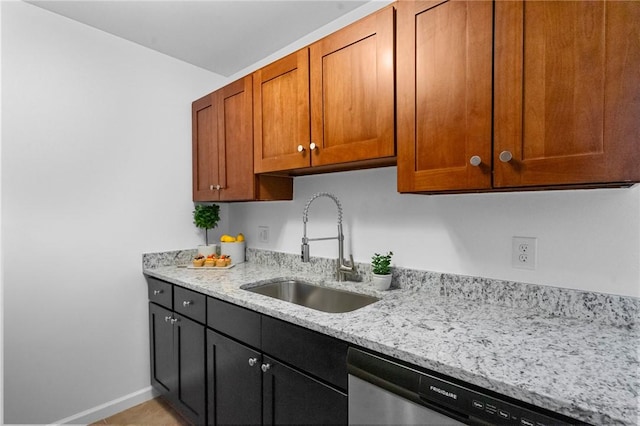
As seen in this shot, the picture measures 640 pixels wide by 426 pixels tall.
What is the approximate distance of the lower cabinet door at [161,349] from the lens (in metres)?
1.97

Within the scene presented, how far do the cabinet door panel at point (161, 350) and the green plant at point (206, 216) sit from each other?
0.64 m

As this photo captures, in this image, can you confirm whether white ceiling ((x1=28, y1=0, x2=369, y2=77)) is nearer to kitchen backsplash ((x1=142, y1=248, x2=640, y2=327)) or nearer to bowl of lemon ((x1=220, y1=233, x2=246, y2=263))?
bowl of lemon ((x1=220, y1=233, x2=246, y2=263))

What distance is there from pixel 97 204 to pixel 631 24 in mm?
2489

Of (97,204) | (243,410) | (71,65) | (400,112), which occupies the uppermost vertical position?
(71,65)

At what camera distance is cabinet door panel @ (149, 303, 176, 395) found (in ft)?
6.47

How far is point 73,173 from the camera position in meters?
1.91

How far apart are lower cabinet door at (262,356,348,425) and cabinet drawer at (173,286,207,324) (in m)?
0.52

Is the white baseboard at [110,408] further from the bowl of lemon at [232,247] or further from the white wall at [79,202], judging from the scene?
the bowl of lemon at [232,247]

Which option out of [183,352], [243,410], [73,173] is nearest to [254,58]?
[73,173]

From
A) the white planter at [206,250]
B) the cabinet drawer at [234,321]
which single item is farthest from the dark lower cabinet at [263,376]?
the white planter at [206,250]

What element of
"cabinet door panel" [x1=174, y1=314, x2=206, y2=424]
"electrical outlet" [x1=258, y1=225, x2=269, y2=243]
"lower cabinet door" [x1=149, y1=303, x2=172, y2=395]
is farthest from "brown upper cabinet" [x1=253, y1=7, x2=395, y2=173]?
"lower cabinet door" [x1=149, y1=303, x2=172, y2=395]

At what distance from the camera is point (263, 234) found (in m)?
2.41

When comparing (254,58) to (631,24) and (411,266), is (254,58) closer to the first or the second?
(411,266)

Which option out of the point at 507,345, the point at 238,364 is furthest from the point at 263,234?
the point at 507,345
